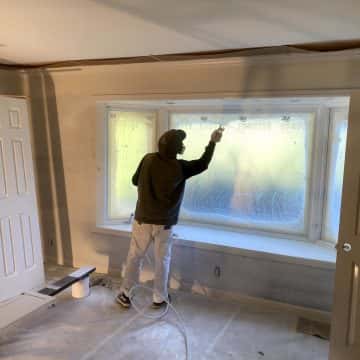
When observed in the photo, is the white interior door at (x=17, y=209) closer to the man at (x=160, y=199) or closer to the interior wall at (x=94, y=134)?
the interior wall at (x=94, y=134)

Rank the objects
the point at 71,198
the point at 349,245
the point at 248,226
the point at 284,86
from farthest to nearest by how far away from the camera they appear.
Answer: the point at 71,198, the point at 248,226, the point at 284,86, the point at 349,245

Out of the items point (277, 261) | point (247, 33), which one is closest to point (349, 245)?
point (277, 261)

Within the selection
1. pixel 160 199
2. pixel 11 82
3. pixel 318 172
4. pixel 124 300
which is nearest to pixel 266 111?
pixel 318 172

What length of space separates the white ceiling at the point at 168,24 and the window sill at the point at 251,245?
170 cm

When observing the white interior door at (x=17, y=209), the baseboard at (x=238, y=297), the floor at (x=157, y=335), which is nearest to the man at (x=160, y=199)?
the floor at (x=157, y=335)

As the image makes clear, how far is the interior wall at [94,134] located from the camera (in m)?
2.81

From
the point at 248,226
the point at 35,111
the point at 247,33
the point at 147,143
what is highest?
the point at 247,33

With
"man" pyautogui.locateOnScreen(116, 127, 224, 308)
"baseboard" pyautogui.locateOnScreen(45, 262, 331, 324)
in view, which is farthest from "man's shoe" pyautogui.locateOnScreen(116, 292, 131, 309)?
"baseboard" pyautogui.locateOnScreen(45, 262, 331, 324)

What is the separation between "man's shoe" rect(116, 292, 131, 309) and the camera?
3.08m

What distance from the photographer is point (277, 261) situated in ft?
10.1

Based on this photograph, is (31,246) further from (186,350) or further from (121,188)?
(186,350)

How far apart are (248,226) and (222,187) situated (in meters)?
0.48

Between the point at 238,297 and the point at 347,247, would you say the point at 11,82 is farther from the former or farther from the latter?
the point at 347,247

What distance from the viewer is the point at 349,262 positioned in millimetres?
2246
